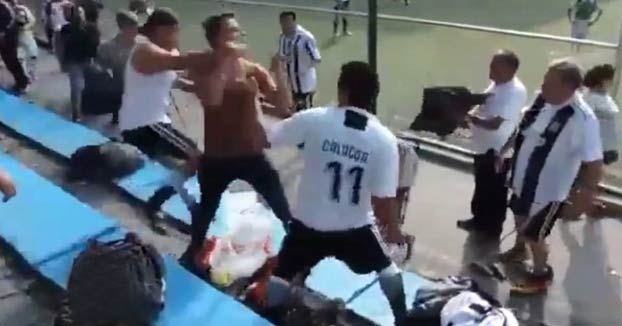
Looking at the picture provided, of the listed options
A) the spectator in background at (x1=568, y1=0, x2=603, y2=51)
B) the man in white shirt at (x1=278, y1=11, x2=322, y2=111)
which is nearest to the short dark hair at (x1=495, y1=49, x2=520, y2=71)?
the man in white shirt at (x1=278, y1=11, x2=322, y2=111)

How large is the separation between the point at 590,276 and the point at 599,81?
1583 mm

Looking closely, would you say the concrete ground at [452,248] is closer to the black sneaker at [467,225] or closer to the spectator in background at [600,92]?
the black sneaker at [467,225]

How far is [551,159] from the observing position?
5410 mm

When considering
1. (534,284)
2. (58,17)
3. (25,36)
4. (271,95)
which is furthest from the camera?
(58,17)

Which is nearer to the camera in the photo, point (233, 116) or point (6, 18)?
point (233, 116)

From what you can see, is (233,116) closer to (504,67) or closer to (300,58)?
(504,67)

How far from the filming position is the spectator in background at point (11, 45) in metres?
11.1

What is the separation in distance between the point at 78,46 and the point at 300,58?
2658mm

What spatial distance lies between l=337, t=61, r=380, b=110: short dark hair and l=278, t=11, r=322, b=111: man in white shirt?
554 cm

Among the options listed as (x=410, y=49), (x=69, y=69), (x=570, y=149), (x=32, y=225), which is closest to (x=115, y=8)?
(x=69, y=69)

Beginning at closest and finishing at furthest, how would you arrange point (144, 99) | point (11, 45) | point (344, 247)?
point (344, 247) < point (144, 99) < point (11, 45)

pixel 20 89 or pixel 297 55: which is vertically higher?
pixel 297 55

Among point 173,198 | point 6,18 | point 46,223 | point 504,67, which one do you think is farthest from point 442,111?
point 6,18

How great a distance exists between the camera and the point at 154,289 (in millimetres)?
4516
